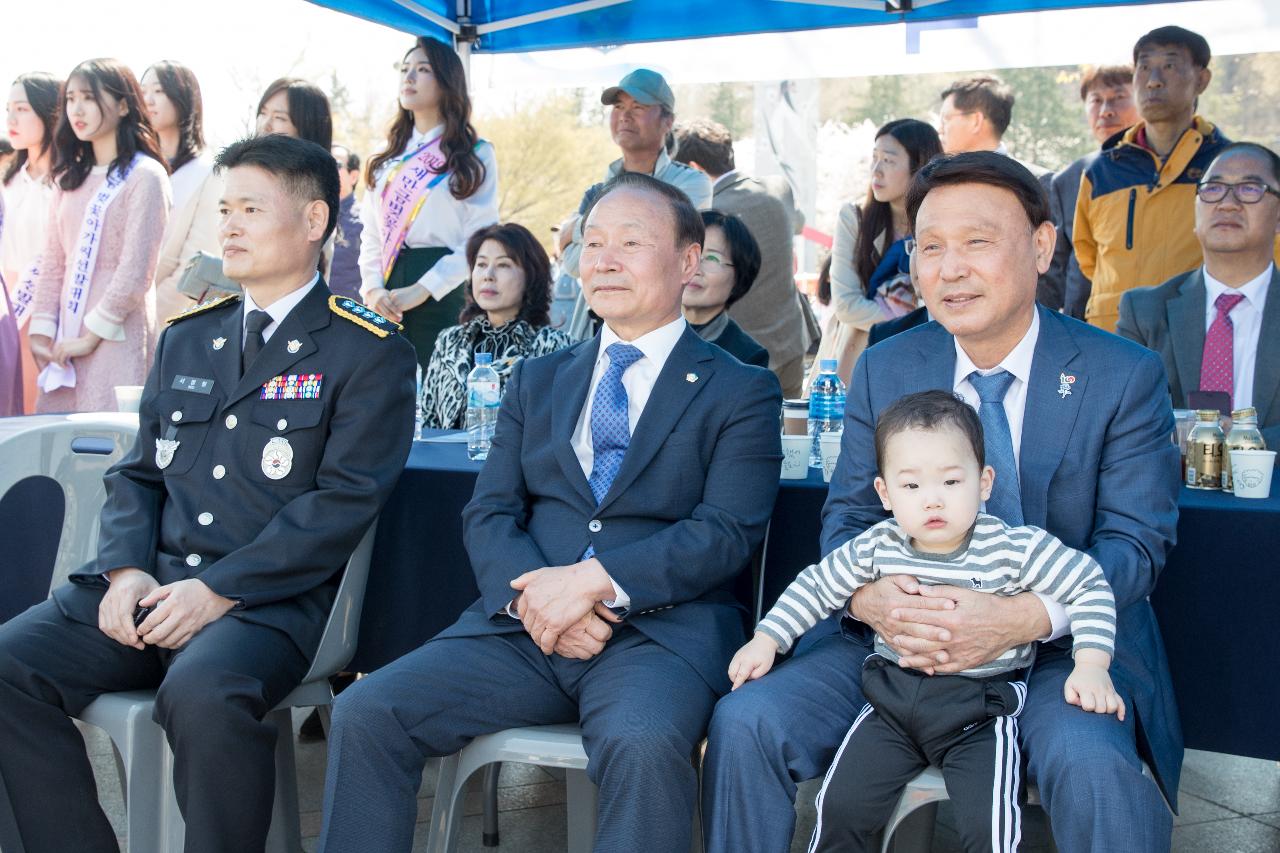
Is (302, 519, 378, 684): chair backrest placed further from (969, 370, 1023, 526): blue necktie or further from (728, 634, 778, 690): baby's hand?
(969, 370, 1023, 526): blue necktie

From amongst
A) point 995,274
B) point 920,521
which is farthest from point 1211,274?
point 920,521

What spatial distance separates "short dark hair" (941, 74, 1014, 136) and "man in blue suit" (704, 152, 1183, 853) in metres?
3.24

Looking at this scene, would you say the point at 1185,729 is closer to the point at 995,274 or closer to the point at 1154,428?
the point at 1154,428

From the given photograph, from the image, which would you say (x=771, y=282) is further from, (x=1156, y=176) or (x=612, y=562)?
(x=612, y=562)

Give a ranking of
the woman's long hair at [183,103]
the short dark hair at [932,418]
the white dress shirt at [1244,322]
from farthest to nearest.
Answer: the woman's long hair at [183,103] < the white dress shirt at [1244,322] < the short dark hair at [932,418]

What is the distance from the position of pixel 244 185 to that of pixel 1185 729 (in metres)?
2.33

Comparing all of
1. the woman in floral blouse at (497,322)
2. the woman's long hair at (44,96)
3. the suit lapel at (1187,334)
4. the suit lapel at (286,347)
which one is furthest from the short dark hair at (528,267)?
the woman's long hair at (44,96)

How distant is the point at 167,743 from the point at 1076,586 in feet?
5.59

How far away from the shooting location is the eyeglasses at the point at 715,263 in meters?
3.79

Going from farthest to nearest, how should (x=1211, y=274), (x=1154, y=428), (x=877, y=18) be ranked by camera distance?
(x=877, y=18), (x=1211, y=274), (x=1154, y=428)

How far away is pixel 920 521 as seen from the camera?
2.08 metres

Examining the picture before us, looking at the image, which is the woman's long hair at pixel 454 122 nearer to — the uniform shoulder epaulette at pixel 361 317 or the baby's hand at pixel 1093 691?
the uniform shoulder epaulette at pixel 361 317

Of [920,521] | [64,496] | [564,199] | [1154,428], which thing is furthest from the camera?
[564,199]

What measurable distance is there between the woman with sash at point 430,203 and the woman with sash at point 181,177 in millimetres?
678
